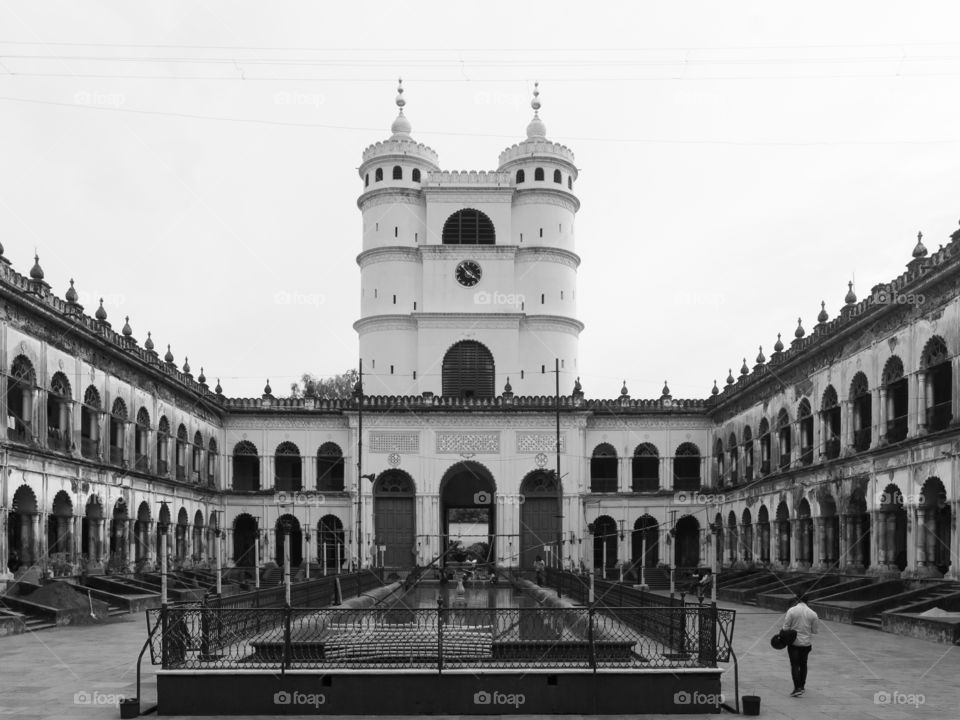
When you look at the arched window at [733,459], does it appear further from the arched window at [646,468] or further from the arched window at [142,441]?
the arched window at [142,441]

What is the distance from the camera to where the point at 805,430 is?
111 ft

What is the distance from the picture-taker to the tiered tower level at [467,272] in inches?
1875

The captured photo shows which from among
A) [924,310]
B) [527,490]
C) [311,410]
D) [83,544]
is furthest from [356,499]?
[924,310]

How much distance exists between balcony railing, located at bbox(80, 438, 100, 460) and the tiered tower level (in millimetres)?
17799

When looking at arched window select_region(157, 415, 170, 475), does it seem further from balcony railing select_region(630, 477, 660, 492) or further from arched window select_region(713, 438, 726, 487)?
arched window select_region(713, 438, 726, 487)

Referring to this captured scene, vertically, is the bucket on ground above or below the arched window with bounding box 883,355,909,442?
below

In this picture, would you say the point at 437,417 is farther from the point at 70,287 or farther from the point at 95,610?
the point at 95,610

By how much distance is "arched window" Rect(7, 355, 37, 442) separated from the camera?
25938 mm

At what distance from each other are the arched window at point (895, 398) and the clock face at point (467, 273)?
78.4 ft

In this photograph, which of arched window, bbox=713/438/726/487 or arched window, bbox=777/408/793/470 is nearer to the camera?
arched window, bbox=777/408/793/470

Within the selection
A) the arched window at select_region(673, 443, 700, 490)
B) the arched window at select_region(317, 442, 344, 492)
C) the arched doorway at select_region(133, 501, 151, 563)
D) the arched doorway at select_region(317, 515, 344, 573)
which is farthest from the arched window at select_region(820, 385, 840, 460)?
the arched doorway at select_region(133, 501, 151, 563)

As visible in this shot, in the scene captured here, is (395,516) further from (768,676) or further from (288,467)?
(768,676)

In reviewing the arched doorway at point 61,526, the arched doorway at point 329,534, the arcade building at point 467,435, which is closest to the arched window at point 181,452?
the arcade building at point 467,435

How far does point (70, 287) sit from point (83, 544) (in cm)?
785
